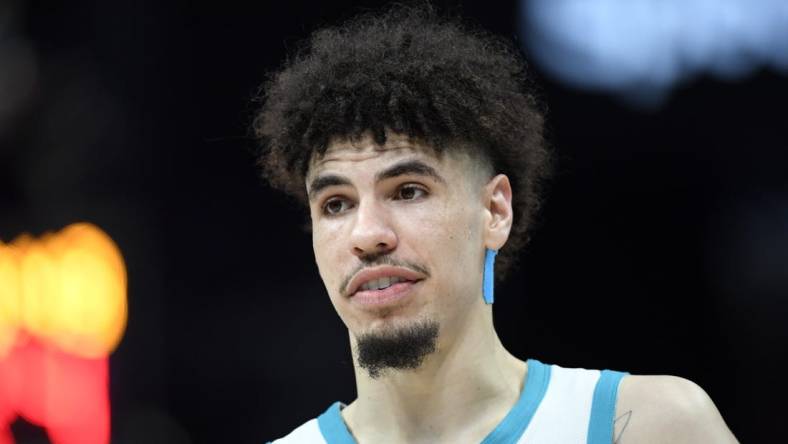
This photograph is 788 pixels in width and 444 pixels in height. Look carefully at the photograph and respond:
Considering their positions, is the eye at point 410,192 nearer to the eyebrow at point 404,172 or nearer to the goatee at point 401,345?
the eyebrow at point 404,172

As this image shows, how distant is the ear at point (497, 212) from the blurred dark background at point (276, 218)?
160 centimetres

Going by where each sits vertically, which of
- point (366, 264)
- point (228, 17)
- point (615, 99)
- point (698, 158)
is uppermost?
point (228, 17)

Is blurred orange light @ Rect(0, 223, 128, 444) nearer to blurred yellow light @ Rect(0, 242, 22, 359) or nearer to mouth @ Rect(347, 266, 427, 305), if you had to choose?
blurred yellow light @ Rect(0, 242, 22, 359)

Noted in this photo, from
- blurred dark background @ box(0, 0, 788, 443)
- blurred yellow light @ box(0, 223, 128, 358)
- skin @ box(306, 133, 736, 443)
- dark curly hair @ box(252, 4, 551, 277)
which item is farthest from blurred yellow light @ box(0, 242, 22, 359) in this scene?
skin @ box(306, 133, 736, 443)

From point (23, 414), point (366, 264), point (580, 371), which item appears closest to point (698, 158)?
point (580, 371)

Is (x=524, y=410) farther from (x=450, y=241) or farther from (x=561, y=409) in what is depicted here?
(x=450, y=241)

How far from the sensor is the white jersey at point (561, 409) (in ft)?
9.12

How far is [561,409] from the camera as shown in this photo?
2.85 meters

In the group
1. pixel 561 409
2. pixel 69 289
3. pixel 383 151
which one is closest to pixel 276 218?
pixel 69 289

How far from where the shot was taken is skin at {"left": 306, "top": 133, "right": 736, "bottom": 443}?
2.77 m

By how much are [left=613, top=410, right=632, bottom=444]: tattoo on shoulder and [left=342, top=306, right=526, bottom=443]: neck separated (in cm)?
26

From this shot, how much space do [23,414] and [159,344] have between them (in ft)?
1.82

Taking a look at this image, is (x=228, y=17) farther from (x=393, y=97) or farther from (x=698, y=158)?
(x=393, y=97)

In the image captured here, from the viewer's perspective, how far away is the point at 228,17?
5.00 metres
